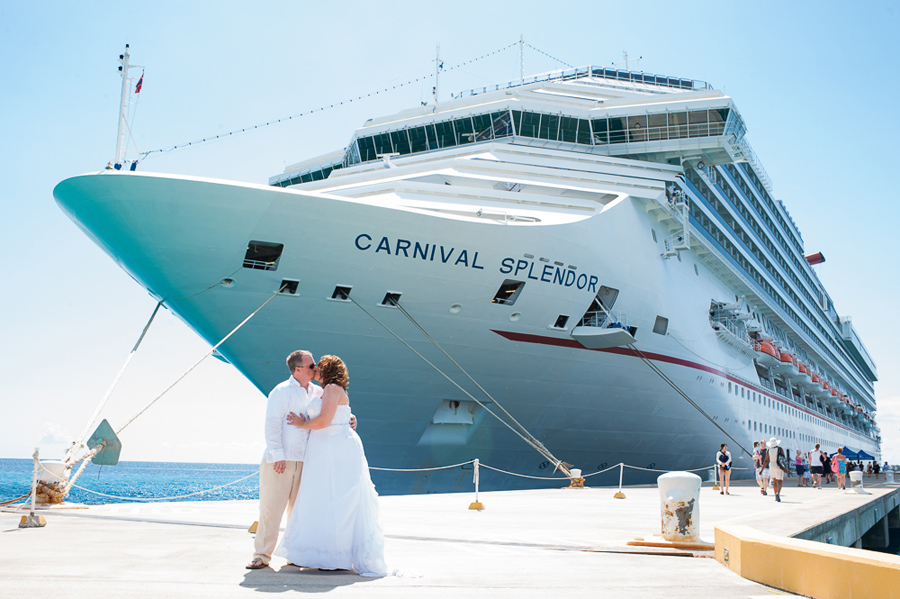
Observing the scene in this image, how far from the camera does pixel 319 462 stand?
4949 millimetres

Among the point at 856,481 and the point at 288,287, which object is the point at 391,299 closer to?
the point at 288,287

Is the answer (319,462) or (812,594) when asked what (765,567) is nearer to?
(812,594)

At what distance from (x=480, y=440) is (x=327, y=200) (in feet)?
23.6

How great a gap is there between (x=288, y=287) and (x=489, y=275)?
14.0 feet

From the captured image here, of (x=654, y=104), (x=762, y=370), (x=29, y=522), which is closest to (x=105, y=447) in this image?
(x=29, y=522)

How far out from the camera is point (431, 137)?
23.9m

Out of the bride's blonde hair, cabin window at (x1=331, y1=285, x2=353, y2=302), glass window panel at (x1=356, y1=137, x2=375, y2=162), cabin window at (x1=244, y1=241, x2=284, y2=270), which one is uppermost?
glass window panel at (x1=356, y1=137, x2=375, y2=162)

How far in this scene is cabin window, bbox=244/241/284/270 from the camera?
1364 centimetres

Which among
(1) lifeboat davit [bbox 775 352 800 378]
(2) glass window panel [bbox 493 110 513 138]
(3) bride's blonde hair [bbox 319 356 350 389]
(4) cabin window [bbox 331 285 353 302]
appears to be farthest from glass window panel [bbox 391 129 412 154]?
(1) lifeboat davit [bbox 775 352 800 378]

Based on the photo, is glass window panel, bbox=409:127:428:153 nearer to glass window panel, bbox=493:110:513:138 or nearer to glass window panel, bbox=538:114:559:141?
glass window panel, bbox=493:110:513:138

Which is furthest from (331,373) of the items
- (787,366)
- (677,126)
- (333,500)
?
(787,366)

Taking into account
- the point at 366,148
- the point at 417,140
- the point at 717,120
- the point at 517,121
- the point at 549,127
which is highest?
the point at 717,120

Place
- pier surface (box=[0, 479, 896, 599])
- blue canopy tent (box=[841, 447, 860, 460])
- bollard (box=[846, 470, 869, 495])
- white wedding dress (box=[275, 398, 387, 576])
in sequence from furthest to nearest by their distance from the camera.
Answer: blue canopy tent (box=[841, 447, 860, 460]) → bollard (box=[846, 470, 869, 495]) → white wedding dress (box=[275, 398, 387, 576]) → pier surface (box=[0, 479, 896, 599])

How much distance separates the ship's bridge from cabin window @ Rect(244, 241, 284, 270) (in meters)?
11.1
